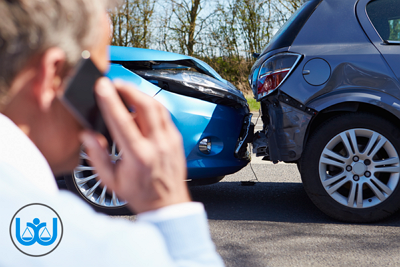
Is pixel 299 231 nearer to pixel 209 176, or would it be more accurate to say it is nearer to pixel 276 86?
pixel 209 176

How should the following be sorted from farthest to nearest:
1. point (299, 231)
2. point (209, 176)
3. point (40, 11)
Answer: point (209, 176)
point (299, 231)
point (40, 11)

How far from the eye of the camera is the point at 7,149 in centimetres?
44

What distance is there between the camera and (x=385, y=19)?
302 cm

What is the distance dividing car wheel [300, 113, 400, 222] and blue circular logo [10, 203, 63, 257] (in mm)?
2703

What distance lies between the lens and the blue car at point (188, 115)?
9.83 feet

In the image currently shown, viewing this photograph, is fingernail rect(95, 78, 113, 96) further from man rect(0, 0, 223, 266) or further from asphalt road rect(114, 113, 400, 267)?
asphalt road rect(114, 113, 400, 267)

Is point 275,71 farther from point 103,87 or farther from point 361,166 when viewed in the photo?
point 103,87

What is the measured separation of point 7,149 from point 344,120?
2.81m

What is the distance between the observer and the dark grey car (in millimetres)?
2887

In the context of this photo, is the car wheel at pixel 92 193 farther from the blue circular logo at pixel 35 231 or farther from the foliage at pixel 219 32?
the foliage at pixel 219 32

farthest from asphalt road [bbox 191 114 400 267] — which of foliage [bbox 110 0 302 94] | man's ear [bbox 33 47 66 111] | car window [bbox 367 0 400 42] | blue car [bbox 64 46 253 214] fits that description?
foliage [bbox 110 0 302 94]

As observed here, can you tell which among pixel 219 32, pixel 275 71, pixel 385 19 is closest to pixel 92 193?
pixel 275 71

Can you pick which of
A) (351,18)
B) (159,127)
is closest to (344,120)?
(351,18)

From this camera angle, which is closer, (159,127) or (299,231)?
(159,127)
